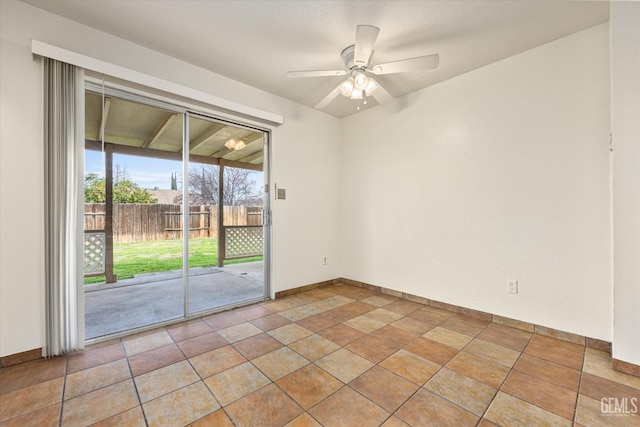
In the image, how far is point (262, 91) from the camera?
3420 millimetres

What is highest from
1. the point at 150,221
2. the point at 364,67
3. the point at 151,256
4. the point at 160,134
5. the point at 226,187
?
the point at 364,67

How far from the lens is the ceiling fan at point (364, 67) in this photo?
197 centimetres

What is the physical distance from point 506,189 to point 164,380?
336cm

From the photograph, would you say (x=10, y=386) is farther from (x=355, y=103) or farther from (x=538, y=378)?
(x=355, y=103)

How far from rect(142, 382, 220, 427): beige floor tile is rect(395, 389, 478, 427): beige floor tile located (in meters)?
1.10

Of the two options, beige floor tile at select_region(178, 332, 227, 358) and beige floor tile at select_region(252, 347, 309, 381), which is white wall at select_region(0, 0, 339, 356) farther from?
beige floor tile at select_region(252, 347, 309, 381)

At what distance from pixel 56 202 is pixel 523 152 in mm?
4091

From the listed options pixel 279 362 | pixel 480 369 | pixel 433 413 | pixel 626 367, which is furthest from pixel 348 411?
pixel 626 367

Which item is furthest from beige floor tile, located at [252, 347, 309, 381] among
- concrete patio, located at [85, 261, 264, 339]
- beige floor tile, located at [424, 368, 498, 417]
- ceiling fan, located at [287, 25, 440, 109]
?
ceiling fan, located at [287, 25, 440, 109]

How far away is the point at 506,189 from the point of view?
271cm

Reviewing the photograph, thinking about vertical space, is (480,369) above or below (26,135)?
below

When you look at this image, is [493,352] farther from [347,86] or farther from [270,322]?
[347,86]

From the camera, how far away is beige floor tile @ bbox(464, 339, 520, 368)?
2058 mm

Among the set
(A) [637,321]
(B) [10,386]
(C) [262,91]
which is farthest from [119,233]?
(A) [637,321]
